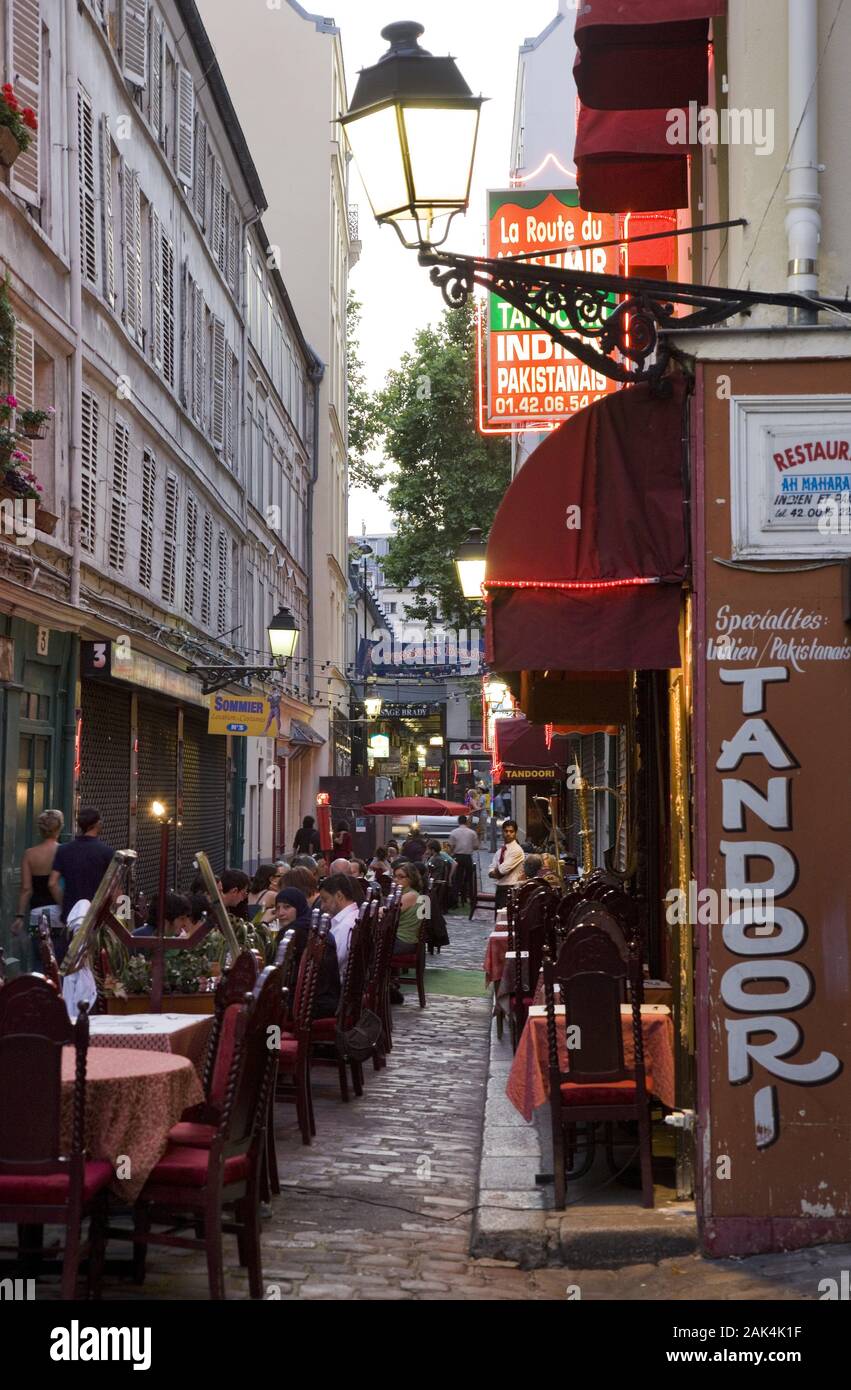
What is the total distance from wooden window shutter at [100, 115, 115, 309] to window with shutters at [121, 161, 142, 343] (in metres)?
0.77

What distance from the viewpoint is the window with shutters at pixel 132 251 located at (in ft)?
66.0

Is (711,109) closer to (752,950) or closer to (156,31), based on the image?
(752,950)

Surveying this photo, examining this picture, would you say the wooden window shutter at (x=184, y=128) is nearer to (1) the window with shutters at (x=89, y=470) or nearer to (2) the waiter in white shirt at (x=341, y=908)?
(1) the window with shutters at (x=89, y=470)

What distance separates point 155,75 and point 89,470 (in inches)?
292

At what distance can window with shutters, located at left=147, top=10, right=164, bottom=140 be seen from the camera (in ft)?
71.9

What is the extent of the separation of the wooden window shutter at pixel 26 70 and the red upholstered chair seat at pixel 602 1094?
33.6 feet

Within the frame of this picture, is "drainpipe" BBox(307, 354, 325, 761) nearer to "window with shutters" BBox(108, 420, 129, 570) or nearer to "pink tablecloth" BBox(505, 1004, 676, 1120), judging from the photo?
"window with shutters" BBox(108, 420, 129, 570)

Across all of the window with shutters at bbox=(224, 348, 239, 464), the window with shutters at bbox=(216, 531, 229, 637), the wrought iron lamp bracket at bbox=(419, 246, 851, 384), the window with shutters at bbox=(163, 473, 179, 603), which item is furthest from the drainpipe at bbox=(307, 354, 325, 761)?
the wrought iron lamp bracket at bbox=(419, 246, 851, 384)

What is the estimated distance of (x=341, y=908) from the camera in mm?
12867

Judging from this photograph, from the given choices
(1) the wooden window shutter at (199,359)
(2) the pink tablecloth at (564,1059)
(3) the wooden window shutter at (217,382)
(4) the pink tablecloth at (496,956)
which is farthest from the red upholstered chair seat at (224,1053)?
(3) the wooden window shutter at (217,382)

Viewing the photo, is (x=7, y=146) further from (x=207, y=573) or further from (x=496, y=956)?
(x=207, y=573)
